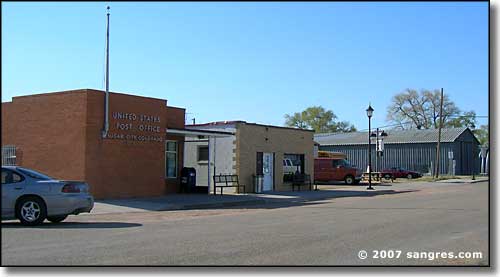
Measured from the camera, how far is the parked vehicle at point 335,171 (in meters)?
43.0

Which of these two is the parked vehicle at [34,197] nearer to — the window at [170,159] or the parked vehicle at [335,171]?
the window at [170,159]

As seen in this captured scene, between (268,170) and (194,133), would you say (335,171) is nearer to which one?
(268,170)

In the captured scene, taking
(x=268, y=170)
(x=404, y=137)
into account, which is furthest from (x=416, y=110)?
(x=268, y=170)

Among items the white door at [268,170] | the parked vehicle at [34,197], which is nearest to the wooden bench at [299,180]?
the white door at [268,170]

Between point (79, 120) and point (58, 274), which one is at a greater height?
point (79, 120)

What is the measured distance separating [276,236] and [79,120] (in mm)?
12919

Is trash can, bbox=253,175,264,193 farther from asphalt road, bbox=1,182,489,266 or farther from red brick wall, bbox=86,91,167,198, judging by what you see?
asphalt road, bbox=1,182,489,266

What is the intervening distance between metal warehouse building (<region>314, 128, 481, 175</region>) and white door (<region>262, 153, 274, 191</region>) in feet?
118

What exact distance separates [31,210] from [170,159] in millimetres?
13785

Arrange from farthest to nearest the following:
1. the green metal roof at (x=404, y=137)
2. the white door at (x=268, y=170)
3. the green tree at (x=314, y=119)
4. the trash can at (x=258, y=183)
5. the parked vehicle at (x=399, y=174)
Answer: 1. the green tree at (x=314, y=119)
2. the green metal roof at (x=404, y=137)
3. the parked vehicle at (x=399, y=174)
4. the white door at (x=268, y=170)
5. the trash can at (x=258, y=183)

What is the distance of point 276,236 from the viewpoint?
38.2 feet

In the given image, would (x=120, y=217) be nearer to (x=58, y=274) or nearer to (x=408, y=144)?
(x=58, y=274)

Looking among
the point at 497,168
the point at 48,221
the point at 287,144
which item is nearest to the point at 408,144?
the point at 287,144

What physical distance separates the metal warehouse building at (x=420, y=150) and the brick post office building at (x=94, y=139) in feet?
145
